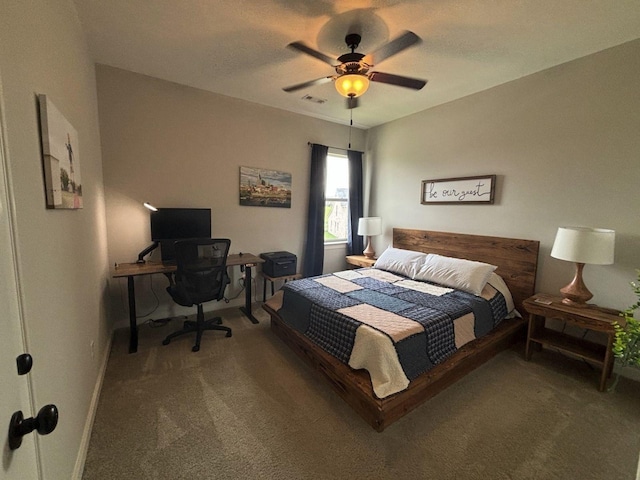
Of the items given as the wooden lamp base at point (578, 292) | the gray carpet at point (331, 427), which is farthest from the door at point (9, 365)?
the wooden lamp base at point (578, 292)

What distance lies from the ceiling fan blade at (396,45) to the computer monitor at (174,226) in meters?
2.42

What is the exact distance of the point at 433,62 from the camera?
8.38 feet

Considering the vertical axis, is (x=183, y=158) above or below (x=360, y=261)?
above

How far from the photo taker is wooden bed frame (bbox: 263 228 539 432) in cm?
178

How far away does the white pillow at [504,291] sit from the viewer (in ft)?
9.29

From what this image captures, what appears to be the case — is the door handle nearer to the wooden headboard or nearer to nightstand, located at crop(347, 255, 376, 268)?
the wooden headboard

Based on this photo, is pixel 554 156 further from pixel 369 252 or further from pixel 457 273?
pixel 369 252

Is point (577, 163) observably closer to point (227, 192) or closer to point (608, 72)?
point (608, 72)

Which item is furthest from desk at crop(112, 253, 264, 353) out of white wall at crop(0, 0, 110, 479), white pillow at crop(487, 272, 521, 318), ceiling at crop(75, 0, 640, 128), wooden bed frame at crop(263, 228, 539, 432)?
white pillow at crop(487, 272, 521, 318)

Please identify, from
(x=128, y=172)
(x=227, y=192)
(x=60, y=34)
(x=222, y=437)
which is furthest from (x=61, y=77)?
(x=222, y=437)

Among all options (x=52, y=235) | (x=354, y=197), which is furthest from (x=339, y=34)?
(x=354, y=197)

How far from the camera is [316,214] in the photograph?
421 centimetres

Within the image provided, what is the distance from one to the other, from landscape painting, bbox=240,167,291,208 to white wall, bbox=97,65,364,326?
8 centimetres

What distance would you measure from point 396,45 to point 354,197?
115 inches
